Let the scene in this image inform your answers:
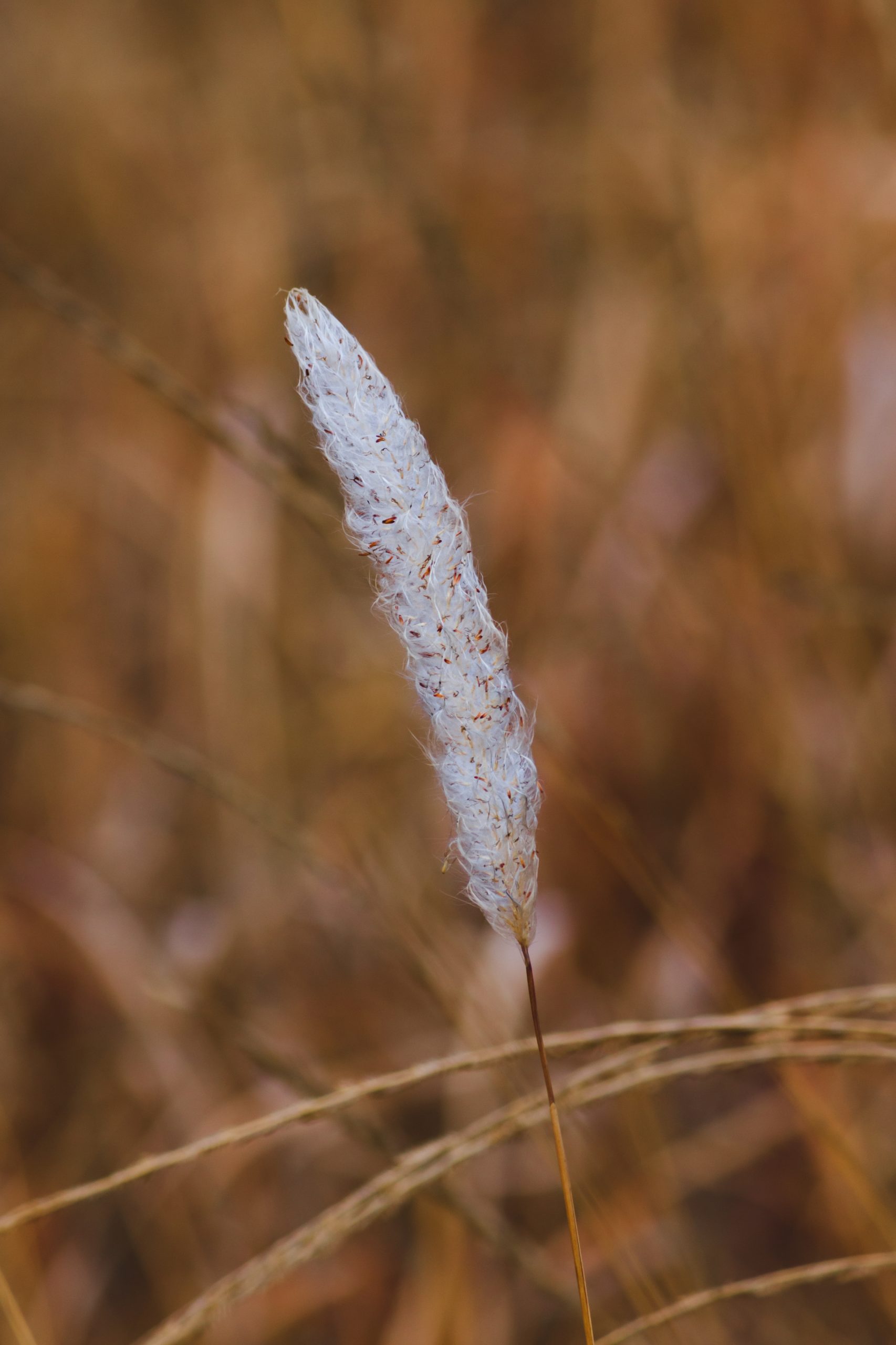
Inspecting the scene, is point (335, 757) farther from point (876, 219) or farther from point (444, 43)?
point (444, 43)

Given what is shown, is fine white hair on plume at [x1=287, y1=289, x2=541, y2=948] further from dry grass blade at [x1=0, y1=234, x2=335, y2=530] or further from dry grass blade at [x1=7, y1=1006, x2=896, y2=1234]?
dry grass blade at [x1=0, y1=234, x2=335, y2=530]

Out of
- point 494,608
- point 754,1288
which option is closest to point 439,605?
point 754,1288

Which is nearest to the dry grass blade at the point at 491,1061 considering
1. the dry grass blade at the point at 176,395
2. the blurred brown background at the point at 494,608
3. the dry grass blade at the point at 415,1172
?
the dry grass blade at the point at 415,1172

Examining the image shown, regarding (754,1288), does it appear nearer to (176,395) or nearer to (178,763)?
(178,763)

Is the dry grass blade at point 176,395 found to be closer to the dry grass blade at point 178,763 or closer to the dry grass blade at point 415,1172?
the dry grass blade at point 178,763

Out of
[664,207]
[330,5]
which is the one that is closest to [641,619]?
[664,207]

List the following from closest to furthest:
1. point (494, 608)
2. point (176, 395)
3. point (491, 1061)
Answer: point (491, 1061) < point (176, 395) < point (494, 608)
